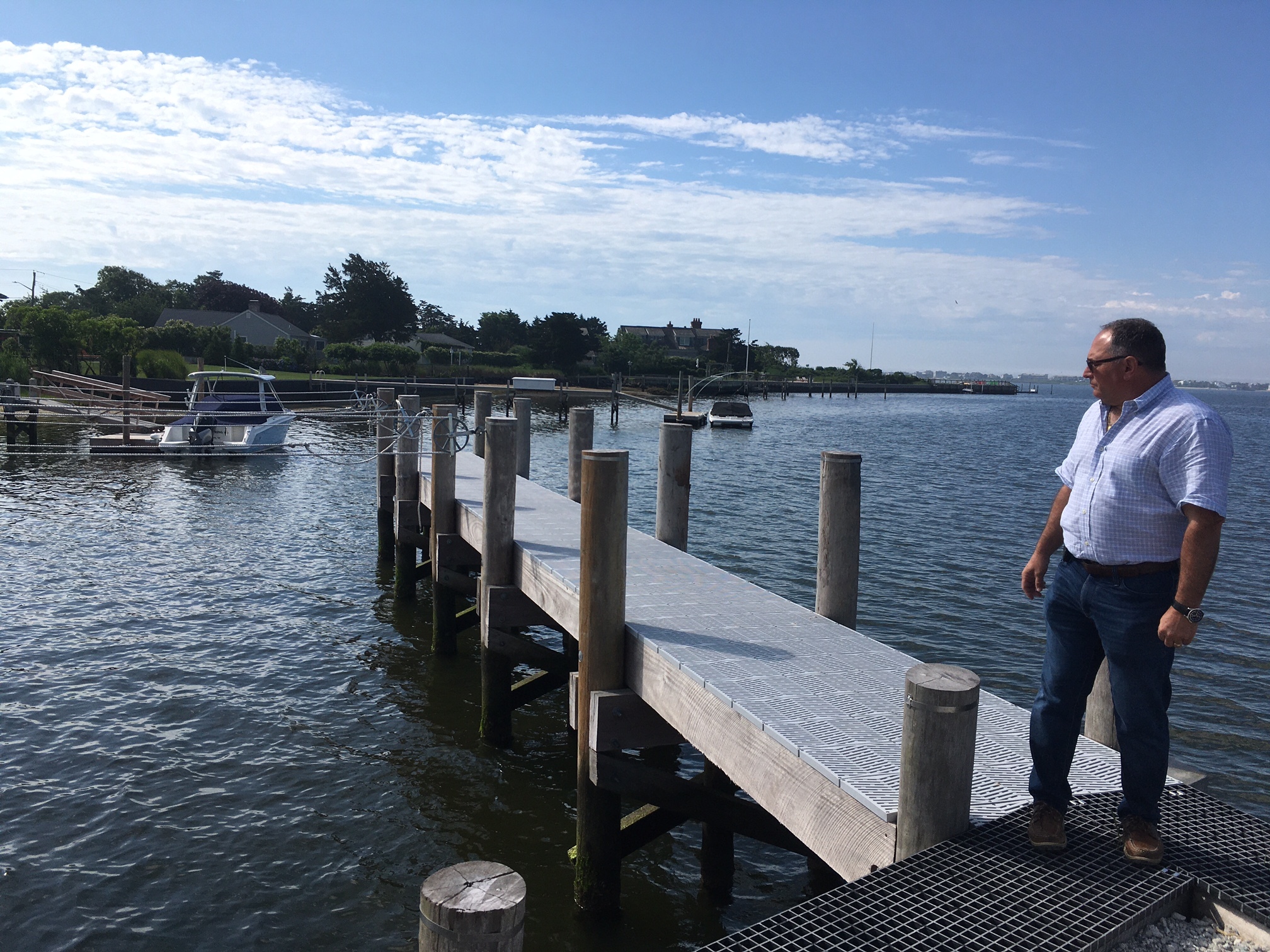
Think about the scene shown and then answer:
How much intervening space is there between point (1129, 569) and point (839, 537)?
329 cm

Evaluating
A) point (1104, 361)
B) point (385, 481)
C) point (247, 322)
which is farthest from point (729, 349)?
point (1104, 361)

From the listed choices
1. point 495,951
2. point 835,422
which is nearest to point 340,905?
point 495,951

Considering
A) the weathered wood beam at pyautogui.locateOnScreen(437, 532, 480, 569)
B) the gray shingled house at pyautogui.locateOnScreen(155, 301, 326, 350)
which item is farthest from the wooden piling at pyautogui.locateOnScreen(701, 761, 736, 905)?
the gray shingled house at pyautogui.locateOnScreen(155, 301, 326, 350)

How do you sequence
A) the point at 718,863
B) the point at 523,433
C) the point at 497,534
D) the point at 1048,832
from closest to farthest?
1. the point at 1048,832
2. the point at 718,863
3. the point at 497,534
4. the point at 523,433

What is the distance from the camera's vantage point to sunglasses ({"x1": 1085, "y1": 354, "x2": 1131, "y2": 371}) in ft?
11.5

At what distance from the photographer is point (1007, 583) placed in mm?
17094

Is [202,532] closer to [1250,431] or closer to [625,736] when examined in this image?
[625,736]

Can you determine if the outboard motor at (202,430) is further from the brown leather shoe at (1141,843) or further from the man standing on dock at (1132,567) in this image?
the brown leather shoe at (1141,843)

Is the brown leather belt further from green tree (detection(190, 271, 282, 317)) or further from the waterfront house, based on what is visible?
the waterfront house

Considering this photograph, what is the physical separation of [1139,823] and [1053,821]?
0.31 m

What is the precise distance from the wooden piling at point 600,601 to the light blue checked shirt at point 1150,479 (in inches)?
117

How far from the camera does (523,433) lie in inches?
587

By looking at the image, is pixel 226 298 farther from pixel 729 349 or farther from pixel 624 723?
pixel 624 723

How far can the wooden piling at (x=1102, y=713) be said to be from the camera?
15.0 feet
